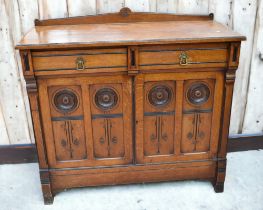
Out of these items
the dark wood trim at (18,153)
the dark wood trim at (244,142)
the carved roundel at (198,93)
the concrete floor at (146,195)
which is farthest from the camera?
the dark wood trim at (244,142)

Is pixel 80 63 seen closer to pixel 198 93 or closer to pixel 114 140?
pixel 114 140

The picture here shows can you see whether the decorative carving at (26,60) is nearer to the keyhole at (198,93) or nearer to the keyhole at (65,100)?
the keyhole at (65,100)

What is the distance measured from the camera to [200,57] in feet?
6.20

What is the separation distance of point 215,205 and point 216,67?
88 centimetres

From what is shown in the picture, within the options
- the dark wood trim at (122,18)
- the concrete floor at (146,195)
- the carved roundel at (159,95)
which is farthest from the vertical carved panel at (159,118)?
the dark wood trim at (122,18)

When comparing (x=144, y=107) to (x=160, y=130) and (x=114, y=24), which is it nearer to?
(x=160, y=130)

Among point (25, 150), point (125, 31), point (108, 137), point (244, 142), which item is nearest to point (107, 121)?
point (108, 137)

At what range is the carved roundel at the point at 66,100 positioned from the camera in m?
1.95

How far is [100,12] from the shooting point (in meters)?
2.27

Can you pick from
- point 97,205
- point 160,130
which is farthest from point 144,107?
point 97,205

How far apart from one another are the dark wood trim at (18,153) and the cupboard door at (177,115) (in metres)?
0.90

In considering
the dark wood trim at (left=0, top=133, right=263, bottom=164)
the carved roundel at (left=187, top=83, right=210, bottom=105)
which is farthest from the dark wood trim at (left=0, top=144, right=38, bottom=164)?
the carved roundel at (left=187, top=83, right=210, bottom=105)

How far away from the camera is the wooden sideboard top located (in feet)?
5.86

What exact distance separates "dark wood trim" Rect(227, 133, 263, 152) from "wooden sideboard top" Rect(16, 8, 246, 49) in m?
0.96
